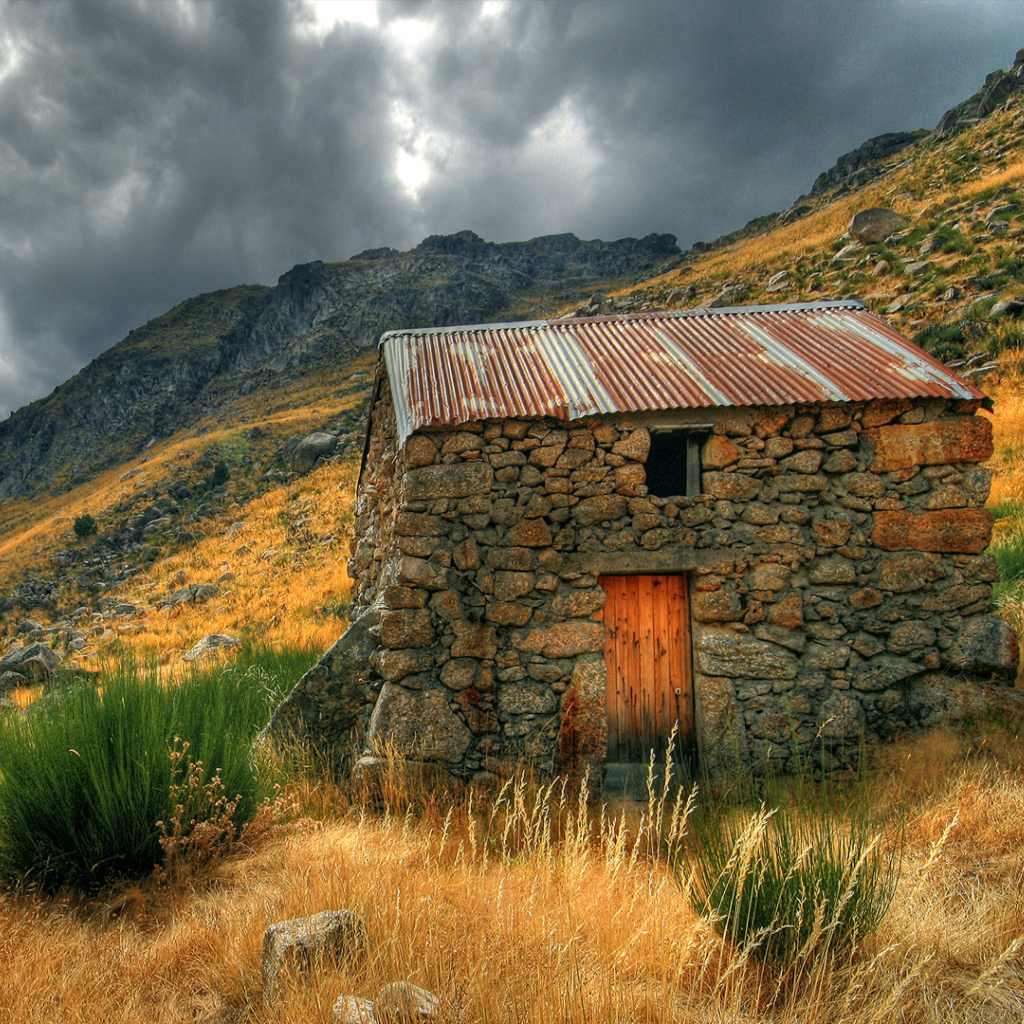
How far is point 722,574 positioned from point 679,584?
0.43m

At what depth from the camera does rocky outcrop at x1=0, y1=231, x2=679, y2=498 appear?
2699 inches

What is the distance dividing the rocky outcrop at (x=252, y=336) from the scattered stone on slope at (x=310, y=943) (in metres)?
66.3

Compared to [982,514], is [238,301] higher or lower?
higher

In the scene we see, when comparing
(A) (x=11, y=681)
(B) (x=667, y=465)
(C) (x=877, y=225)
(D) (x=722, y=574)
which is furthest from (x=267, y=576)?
(C) (x=877, y=225)

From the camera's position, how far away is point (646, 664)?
577 centimetres

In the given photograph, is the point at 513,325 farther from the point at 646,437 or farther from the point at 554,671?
the point at 554,671

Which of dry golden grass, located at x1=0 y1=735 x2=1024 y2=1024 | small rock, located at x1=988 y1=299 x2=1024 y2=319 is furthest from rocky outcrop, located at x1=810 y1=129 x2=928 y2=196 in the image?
dry golden grass, located at x1=0 y1=735 x2=1024 y2=1024

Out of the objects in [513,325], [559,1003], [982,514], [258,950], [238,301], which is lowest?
[258,950]

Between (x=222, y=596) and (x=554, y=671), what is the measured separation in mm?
14919

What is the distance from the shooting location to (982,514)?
5453mm

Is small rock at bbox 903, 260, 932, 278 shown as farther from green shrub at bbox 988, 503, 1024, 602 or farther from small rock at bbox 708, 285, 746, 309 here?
green shrub at bbox 988, 503, 1024, 602

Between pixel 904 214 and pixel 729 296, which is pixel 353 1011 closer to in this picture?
pixel 729 296

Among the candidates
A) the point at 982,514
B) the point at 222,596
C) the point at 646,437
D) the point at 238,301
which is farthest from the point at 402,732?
the point at 238,301

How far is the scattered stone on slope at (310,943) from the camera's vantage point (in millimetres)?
2564
